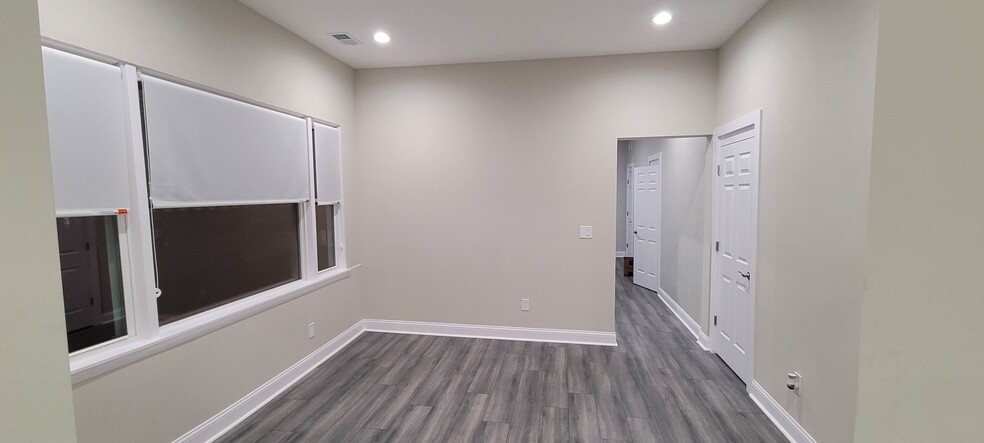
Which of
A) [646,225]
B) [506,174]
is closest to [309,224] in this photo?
[506,174]

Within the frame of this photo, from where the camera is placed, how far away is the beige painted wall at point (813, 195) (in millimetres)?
1870

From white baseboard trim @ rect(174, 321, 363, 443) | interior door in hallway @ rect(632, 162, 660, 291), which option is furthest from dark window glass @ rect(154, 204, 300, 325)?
interior door in hallway @ rect(632, 162, 660, 291)

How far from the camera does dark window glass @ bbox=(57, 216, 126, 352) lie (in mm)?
1835

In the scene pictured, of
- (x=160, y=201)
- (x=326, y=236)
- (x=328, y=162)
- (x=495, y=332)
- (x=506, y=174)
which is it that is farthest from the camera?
(x=495, y=332)

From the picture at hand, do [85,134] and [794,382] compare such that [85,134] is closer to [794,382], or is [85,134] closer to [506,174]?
[506,174]

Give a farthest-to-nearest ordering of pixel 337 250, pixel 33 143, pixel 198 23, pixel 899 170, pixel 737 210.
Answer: pixel 337 250
pixel 737 210
pixel 198 23
pixel 33 143
pixel 899 170

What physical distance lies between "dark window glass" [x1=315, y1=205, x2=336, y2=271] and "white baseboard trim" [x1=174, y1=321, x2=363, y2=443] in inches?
29.9

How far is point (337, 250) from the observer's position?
12.9ft

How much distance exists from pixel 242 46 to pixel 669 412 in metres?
3.98

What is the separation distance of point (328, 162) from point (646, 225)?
15.5ft

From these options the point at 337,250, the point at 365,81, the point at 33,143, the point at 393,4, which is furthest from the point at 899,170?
the point at 365,81

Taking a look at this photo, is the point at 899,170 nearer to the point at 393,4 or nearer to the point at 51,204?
the point at 51,204

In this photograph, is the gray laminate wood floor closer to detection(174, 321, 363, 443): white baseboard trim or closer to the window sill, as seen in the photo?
detection(174, 321, 363, 443): white baseboard trim

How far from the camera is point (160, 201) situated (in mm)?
2168
